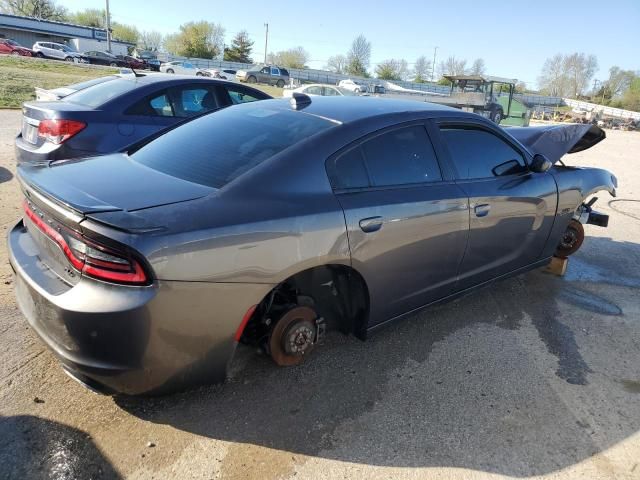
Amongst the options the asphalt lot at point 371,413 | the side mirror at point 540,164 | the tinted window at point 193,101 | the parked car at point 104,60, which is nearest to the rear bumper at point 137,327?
the asphalt lot at point 371,413

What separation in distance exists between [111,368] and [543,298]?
3.65 m

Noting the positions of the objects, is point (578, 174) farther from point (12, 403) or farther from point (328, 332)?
point (12, 403)

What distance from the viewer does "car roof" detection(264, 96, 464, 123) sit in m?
3.01

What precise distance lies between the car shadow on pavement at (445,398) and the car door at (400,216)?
36 cm

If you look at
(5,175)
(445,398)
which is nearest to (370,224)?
(445,398)

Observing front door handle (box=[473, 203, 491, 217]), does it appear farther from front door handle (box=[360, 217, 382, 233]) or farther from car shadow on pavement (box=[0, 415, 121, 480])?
car shadow on pavement (box=[0, 415, 121, 480])

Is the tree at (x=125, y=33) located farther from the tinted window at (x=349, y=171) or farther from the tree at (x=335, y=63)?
the tinted window at (x=349, y=171)

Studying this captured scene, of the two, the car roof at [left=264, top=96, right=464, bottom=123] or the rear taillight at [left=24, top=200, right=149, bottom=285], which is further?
the car roof at [left=264, top=96, right=464, bottom=123]

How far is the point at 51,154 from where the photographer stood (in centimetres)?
478

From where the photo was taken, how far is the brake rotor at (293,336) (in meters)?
2.66

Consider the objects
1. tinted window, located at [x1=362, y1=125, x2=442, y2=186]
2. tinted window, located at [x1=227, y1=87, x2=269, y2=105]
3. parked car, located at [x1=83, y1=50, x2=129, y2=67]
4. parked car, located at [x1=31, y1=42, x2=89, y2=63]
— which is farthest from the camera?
parked car, located at [x1=83, y1=50, x2=129, y2=67]

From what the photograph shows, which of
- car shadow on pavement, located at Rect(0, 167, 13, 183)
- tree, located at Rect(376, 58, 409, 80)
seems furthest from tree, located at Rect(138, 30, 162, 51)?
car shadow on pavement, located at Rect(0, 167, 13, 183)

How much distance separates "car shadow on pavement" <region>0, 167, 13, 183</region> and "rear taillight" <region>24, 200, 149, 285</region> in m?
4.90

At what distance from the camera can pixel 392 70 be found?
315 feet
